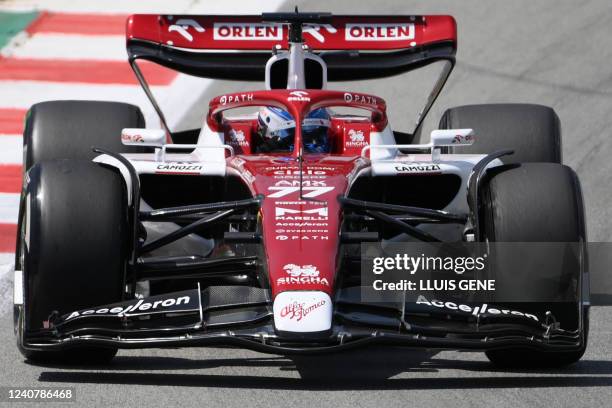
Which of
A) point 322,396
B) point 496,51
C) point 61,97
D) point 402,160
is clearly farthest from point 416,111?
point 322,396

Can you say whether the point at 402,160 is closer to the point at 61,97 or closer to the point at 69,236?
the point at 69,236

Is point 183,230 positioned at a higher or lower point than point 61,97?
lower

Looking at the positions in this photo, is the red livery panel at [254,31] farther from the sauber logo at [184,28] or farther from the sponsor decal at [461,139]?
the sponsor decal at [461,139]

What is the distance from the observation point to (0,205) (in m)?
11.9

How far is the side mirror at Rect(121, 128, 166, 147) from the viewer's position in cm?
838

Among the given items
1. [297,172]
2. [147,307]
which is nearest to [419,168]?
[297,172]

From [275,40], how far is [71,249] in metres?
3.53

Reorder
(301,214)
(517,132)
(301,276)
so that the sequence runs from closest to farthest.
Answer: (301,276)
(301,214)
(517,132)

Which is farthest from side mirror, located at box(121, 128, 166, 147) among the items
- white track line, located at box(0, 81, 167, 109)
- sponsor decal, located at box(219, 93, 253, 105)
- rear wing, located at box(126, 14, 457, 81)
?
white track line, located at box(0, 81, 167, 109)

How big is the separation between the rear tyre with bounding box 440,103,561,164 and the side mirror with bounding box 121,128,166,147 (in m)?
2.34

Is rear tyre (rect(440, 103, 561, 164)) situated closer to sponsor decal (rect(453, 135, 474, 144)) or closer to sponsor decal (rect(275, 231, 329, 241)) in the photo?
sponsor decal (rect(453, 135, 474, 144))

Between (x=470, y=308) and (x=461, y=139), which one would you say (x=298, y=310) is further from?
(x=461, y=139)

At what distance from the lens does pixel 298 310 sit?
6.89m

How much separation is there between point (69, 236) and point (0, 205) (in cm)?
475
